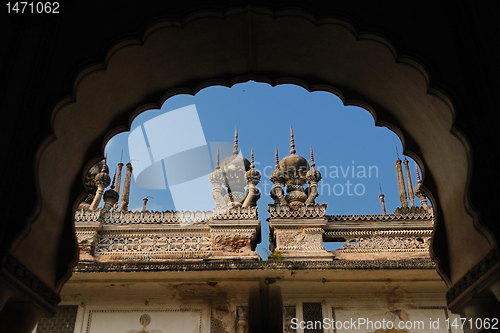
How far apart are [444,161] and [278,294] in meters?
5.34

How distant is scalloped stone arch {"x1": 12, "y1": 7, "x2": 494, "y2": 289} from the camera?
334 cm

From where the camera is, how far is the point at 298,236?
9758 mm

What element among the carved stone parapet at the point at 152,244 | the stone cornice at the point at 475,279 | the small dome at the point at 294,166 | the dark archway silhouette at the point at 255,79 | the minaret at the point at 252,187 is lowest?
the stone cornice at the point at 475,279

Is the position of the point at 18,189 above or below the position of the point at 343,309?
below

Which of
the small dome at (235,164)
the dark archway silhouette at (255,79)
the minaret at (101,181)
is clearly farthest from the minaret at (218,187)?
the dark archway silhouette at (255,79)

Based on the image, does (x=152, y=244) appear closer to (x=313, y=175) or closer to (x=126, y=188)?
(x=313, y=175)

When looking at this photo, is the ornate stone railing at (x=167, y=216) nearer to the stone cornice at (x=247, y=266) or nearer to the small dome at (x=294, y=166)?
the small dome at (x=294, y=166)

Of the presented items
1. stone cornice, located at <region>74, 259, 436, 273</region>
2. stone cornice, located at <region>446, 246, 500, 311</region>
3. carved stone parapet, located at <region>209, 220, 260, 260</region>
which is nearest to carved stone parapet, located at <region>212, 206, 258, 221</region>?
carved stone parapet, located at <region>209, 220, 260, 260</region>

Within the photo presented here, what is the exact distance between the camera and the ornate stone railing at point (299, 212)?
388 inches

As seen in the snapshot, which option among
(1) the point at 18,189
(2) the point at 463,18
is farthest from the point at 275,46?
(1) the point at 18,189

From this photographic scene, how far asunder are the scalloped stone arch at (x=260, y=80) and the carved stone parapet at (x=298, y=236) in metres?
5.82

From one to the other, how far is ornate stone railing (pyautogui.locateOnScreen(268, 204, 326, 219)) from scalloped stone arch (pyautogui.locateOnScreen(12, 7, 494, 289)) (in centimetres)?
596

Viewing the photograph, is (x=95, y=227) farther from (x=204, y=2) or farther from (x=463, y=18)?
(x=463, y=18)

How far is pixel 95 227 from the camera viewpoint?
9844 millimetres
